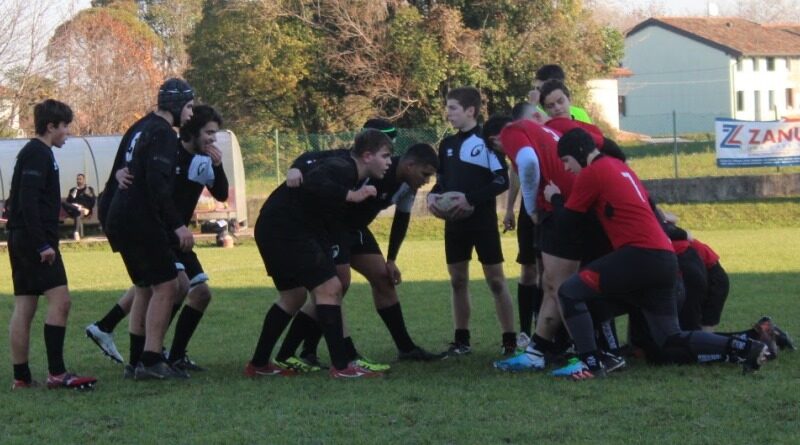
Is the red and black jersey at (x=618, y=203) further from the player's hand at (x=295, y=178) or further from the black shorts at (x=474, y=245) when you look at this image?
the player's hand at (x=295, y=178)

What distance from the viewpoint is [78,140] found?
28422mm

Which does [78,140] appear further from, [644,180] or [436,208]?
[436,208]

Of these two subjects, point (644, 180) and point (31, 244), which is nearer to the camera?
point (31, 244)

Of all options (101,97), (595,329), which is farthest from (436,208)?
(101,97)

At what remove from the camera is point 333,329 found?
7246mm

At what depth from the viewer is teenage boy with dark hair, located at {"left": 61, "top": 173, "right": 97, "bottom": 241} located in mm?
25953

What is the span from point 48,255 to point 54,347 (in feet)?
1.99

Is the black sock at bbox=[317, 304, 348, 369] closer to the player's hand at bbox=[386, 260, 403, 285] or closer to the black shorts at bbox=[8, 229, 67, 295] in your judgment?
the player's hand at bbox=[386, 260, 403, 285]

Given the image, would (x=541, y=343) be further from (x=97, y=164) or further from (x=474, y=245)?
(x=97, y=164)

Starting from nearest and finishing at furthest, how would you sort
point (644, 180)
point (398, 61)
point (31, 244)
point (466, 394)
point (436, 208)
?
point (466, 394), point (31, 244), point (436, 208), point (644, 180), point (398, 61)

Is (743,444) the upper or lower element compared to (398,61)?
lower

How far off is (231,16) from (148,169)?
2788 centimetres

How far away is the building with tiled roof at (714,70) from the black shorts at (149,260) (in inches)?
2401

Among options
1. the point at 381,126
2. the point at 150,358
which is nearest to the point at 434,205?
the point at 381,126
